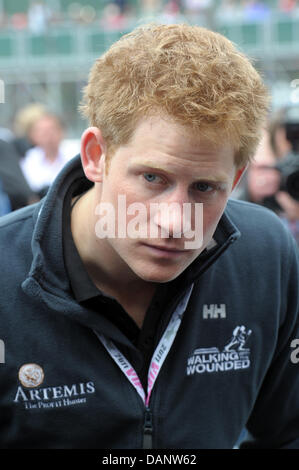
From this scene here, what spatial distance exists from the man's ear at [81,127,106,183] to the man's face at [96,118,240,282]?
43mm

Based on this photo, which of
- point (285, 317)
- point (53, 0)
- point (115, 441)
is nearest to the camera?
point (115, 441)

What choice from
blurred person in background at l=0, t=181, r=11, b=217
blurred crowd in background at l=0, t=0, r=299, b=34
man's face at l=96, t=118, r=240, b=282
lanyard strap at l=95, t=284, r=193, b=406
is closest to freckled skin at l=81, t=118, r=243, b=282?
man's face at l=96, t=118, r=240, b=282

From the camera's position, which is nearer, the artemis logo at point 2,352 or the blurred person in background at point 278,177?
the artemis logo at point 2,352

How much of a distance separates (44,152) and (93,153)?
435cm

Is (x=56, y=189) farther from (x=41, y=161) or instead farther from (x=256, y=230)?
(x=41, y=161)

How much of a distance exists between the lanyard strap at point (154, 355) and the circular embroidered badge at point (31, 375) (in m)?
0.20

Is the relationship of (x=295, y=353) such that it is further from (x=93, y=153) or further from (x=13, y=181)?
(x=13, y=181)

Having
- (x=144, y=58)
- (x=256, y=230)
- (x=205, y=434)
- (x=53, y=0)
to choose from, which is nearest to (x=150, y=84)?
(x=144, y=58)

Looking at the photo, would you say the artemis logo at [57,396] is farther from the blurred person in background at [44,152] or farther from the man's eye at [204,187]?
the blurred person in background at [44,152]

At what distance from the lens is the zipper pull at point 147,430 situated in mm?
1941

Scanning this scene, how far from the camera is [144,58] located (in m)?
1.71

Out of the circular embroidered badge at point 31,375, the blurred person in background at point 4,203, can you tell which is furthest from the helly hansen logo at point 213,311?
the blurred person in background at point 4,203

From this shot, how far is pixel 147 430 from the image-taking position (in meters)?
1.94

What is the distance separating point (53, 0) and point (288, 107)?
16797 millimetres
